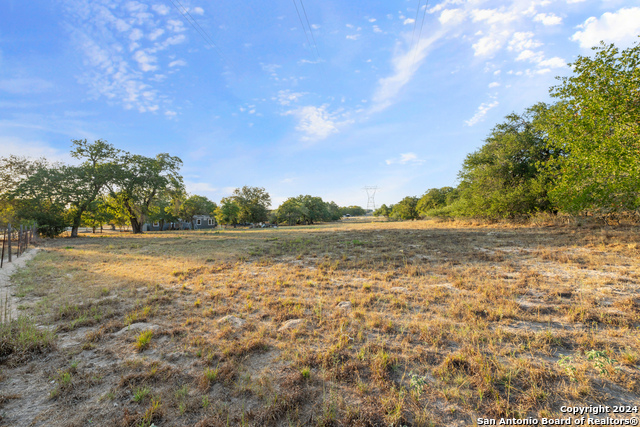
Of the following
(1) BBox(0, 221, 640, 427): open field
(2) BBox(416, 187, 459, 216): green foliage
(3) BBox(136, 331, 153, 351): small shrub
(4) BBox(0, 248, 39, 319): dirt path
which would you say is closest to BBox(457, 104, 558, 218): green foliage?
(1) BBox(0, 221, 640, 427): open field

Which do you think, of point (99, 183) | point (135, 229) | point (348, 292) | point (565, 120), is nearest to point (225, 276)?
point (348, 292)

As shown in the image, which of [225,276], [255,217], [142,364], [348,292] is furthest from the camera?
[255,217]

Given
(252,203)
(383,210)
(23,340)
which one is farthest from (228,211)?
(383,210)

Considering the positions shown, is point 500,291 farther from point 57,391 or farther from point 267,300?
point 57,391

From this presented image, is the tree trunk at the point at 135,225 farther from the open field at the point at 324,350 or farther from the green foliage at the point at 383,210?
the green foliage at the point at 383,210

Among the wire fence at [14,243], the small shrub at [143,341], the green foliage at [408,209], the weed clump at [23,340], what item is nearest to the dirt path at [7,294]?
the wire fence at [14,243]

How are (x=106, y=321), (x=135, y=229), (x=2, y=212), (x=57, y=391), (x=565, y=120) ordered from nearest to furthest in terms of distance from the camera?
(x=57, y=391)
(x=106, y=321)
(x=565, y=120)
(x=2, y=212)
(x=135, y=229)

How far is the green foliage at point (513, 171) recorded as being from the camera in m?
22.4

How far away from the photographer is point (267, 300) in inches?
255

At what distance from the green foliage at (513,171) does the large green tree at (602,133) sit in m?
8.25

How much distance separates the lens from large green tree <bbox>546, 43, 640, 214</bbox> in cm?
1061

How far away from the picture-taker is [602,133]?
37.8ft

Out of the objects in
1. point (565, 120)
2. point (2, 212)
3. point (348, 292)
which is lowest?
point (348, 292)

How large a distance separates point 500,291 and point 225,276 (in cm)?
886
